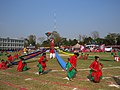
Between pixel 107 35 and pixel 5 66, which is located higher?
pixel 107 35

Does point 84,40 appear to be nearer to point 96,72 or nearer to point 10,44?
point 10,44

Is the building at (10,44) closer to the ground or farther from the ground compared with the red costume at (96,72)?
farther from the ground

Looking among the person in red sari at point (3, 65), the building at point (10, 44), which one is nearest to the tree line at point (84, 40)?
the building at point (10, 44)

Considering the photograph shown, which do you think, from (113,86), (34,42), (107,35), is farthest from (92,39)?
(113,86)

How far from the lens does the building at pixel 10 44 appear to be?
96.9 m

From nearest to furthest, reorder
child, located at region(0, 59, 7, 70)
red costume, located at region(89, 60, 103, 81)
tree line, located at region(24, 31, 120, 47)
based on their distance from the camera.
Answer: red costume, located at region(89, 60, 103, 81) < child, located at region(0, 59, 7, 70) < tree line, located at region(24, 31, 120, 47)

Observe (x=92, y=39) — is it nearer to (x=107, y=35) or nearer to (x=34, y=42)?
(x=107, y=35)

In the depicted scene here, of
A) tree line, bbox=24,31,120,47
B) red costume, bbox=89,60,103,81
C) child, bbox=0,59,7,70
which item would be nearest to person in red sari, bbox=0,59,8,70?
child, bbox=0,59,7,70

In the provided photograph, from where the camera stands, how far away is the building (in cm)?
9695

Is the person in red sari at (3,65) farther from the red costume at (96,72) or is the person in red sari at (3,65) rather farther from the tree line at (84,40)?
the tree line at (84,40)

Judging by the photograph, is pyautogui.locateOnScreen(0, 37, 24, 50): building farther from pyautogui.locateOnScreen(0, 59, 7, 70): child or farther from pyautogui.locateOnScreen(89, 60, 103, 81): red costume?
pyautogui.locateOnScreen(89, 60, 103, 81): red costume

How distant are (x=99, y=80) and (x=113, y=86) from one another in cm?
101

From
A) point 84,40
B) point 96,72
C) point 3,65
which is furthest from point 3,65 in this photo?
point 84,40

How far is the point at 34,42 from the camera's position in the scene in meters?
113
